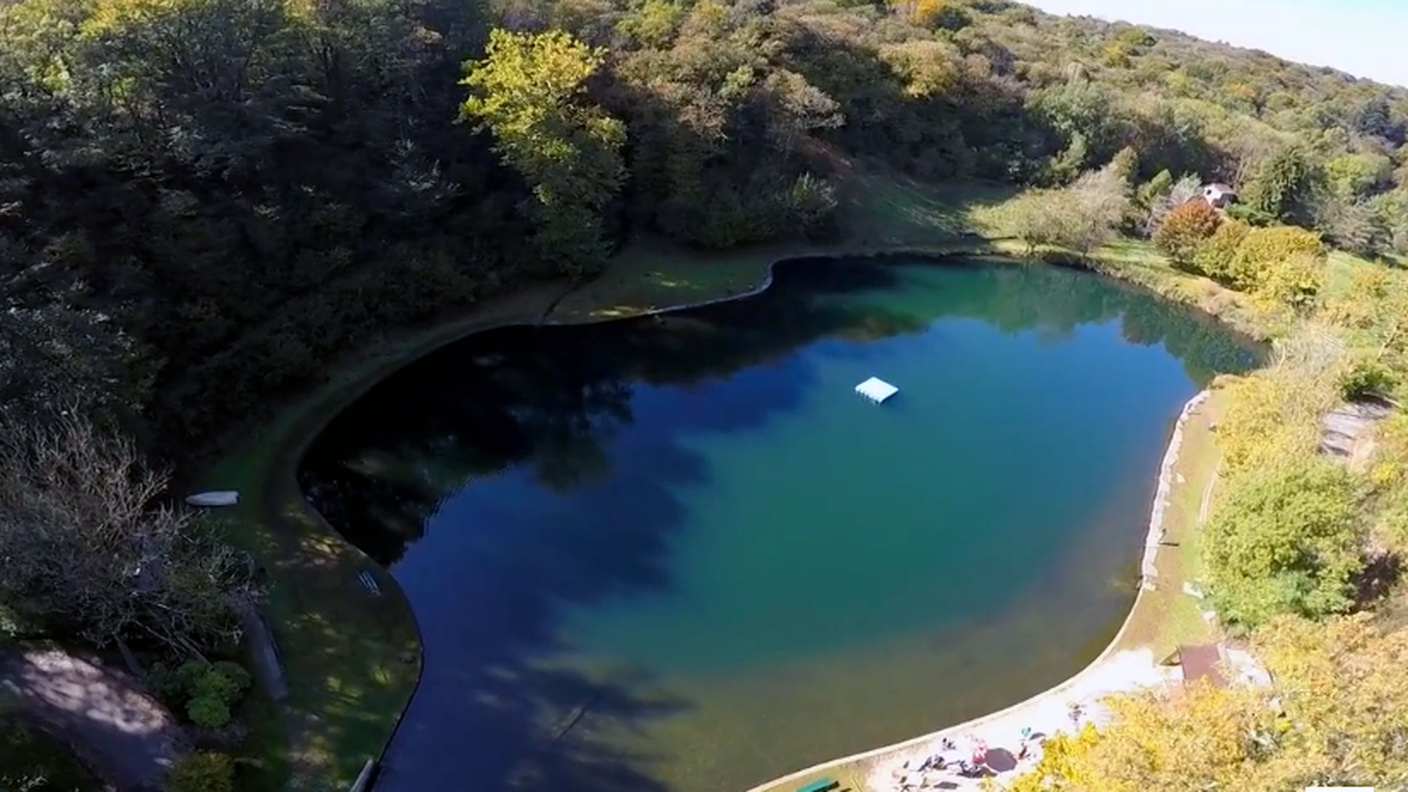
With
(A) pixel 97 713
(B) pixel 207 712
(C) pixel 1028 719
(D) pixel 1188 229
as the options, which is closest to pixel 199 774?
(B) pixel 207 712

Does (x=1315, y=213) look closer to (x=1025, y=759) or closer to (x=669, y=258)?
(x=669, y=258)

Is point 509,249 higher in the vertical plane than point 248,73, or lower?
lower

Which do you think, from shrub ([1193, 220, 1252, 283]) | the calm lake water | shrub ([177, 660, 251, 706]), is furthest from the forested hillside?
shrub ([1193, 220, 1252, 283])

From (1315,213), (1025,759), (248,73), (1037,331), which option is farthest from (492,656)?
(1315,213)

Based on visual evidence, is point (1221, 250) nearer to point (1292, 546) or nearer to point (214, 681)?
point (1292, 546)

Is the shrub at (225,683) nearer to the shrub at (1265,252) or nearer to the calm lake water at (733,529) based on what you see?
the calm lake water at (733,529)
